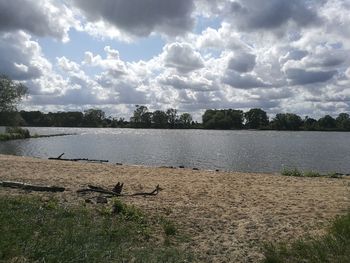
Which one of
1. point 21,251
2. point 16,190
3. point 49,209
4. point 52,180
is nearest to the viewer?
point 21,251

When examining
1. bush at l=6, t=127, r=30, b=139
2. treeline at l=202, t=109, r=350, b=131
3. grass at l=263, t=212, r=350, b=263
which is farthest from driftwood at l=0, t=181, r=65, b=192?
treeline at l=202, t=109, r=350, b=131

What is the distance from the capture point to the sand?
10.1 m

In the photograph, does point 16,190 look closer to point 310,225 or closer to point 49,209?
point 49,209

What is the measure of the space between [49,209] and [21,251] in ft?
12.5

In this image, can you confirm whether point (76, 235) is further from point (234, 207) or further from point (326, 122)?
point (326, 122)

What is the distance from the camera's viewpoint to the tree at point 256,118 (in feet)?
595

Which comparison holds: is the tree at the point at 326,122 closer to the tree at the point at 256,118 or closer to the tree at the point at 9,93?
the tree at the point at 256,118

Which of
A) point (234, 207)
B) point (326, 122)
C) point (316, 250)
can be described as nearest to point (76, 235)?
point (316, 250)

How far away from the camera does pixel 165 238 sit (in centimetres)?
1011

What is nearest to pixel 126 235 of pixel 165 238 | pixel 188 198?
pixel 165 238

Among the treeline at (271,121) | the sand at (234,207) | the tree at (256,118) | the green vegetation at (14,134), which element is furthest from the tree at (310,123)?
the sand at (234,207)

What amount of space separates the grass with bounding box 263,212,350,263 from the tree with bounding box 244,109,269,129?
571 ft

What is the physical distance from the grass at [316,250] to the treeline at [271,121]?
171782mm

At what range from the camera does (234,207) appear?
559 inches
